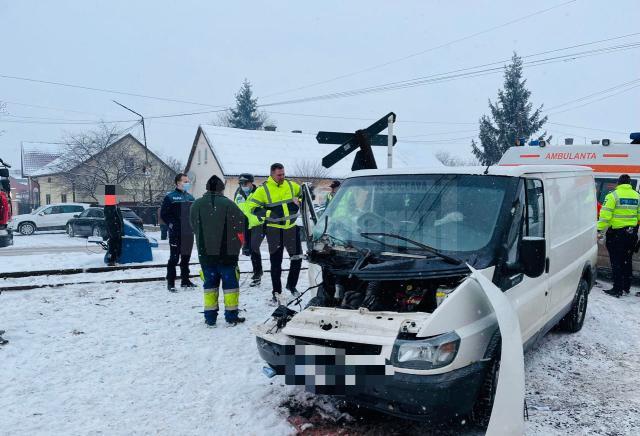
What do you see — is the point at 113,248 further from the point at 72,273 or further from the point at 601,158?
the point at 601,158

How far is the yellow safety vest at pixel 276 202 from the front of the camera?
23.6 feet

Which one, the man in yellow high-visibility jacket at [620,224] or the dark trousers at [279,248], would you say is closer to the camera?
the dark trousers at [279,248]

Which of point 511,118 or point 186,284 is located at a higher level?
point 511,118

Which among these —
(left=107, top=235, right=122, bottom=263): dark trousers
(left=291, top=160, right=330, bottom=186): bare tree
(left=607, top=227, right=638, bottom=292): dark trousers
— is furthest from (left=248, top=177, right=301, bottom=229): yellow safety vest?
(left=291, top=160, right=330, bottom=186): bare tree

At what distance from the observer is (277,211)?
23.8ft

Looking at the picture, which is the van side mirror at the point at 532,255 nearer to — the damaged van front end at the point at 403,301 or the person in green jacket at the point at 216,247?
the damaged van front end at the point at 403,301

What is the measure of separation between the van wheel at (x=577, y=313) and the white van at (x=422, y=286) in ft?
3.51

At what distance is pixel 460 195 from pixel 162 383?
3.17m

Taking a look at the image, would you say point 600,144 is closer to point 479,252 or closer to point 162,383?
point 479,252

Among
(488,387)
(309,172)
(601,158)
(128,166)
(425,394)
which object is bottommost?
(488,387)

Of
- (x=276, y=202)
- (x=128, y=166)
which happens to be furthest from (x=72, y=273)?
(x=128, y=166)

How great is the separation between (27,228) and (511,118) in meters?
33.2

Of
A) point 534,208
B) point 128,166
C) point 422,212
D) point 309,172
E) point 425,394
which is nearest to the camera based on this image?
point 425,394

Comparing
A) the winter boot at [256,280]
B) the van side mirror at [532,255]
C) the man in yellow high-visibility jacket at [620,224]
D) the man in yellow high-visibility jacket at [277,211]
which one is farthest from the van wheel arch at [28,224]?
the van side mirror at [532,255]
